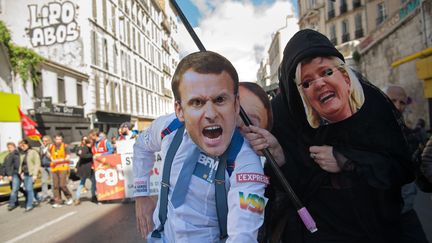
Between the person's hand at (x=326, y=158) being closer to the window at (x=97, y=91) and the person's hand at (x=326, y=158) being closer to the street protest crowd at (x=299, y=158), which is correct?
the street protest crowd at (x=299, y=158)

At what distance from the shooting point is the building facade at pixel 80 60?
72.6ft

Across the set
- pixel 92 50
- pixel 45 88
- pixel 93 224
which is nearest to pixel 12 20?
pixel 92 50

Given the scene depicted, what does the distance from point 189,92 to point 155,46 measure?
49621 millimetres

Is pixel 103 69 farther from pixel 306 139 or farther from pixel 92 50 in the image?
pixel 306 139

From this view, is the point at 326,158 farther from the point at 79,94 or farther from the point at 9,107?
the point at 79,94

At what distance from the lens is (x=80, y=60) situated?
2639 cm

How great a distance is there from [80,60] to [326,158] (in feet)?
88.3

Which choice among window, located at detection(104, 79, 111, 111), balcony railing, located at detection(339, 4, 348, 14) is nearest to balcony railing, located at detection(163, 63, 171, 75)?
window, located at detection(104, 79, 111, 111)

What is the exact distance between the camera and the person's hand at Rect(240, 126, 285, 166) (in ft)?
5.80

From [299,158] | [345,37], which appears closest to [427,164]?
[299,158]

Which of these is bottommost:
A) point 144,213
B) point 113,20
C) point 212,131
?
point 144,213

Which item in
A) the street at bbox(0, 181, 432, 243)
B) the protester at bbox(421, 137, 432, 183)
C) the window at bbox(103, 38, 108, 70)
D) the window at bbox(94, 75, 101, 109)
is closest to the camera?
the protester at bbox(421, 137, 432, 183)

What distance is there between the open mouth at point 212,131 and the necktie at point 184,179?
0.48 ft

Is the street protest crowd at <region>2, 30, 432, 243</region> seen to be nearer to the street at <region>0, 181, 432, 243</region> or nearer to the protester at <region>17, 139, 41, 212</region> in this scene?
the street at <region>0, 181, 432, 243</region>
